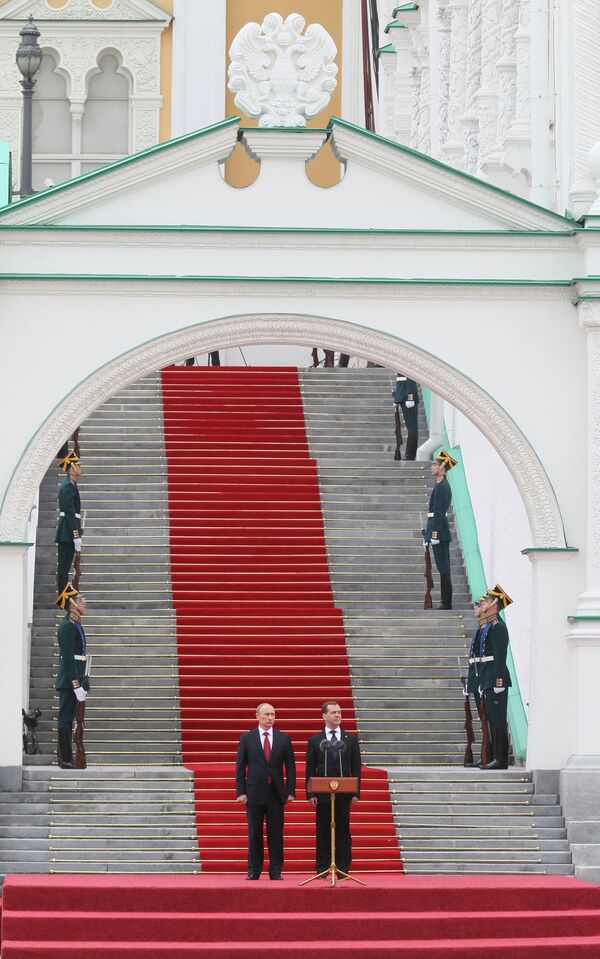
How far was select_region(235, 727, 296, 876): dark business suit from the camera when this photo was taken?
58.3ft

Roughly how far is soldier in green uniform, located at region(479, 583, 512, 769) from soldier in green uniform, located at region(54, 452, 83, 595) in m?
4.89

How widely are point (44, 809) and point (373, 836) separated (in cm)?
270

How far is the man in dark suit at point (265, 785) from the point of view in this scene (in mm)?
17766

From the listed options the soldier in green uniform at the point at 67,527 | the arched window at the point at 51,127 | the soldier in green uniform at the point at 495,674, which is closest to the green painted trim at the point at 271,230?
the soldier in green uniform at the point at 495,674

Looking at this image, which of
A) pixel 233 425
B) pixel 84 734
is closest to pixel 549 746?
pixel 84 734

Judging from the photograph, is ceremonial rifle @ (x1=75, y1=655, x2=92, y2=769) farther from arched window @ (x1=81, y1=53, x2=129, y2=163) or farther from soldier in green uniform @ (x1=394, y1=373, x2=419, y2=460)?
arched window @ (x1=81, y1=53, x2=129, y2=163)

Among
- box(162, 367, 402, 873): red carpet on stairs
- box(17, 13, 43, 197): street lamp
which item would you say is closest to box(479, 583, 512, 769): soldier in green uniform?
box(162, 367, 402, 873): red carpet on stairs

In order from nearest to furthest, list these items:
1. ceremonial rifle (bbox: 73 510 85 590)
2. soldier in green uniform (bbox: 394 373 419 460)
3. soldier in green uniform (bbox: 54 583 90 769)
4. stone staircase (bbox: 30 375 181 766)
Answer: soldier in green uniform (bbox: 54 583 90 769) < stone staircase (bbox: 30 375 181 766) < ceremonial rifle (bbox: 73 510 85 590) < soldier in green uniform (bbox: 394 373 419 460)

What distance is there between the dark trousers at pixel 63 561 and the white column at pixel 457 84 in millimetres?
7550

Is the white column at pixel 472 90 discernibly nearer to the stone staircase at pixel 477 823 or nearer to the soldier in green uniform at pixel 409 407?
the soldier in green uniform at pixel 409 407

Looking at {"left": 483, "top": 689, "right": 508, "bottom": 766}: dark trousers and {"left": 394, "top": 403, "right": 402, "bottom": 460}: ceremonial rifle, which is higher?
{"left": 394, "top": 403, "right": 402, "bottom": 460}: ceremonial rifle
